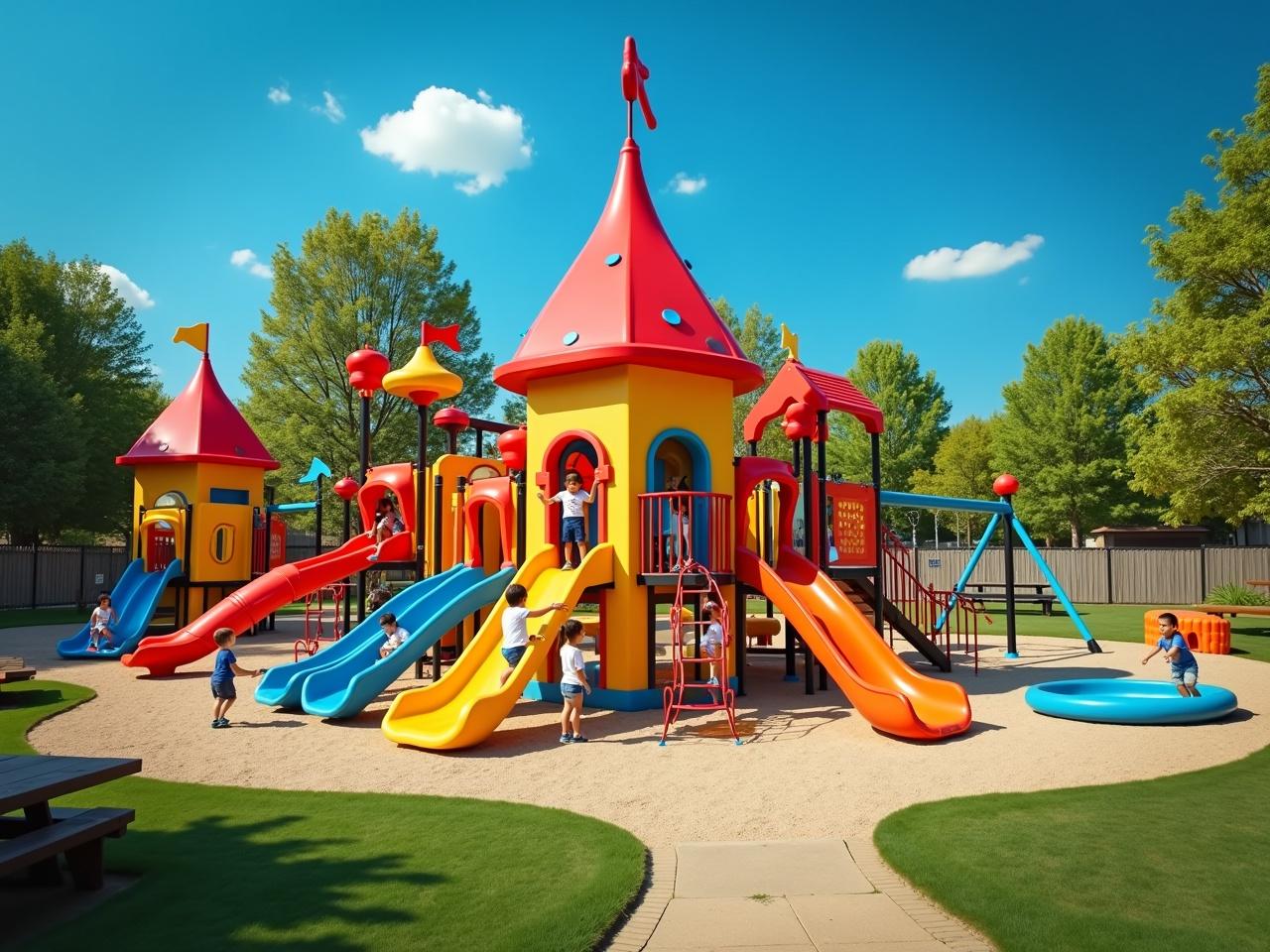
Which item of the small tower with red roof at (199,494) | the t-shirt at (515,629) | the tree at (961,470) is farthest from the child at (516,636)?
the tree at (961,470)

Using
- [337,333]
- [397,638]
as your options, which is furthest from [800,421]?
[337,333]

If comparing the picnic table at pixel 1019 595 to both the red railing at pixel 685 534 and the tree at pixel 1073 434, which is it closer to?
the red railing at pixel 685 534

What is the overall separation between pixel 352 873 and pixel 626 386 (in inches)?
315

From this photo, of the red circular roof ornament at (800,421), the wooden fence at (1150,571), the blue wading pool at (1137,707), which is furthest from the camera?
the wooden fence at (1150,571)

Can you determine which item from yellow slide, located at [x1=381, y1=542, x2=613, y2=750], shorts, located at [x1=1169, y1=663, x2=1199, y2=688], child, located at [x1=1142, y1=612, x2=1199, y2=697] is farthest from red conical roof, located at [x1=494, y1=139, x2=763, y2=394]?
shorts, located at [x1=1169, y1=663, x2=1199, y2=688]

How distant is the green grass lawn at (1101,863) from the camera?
470 centimetres

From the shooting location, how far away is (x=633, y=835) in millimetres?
6508

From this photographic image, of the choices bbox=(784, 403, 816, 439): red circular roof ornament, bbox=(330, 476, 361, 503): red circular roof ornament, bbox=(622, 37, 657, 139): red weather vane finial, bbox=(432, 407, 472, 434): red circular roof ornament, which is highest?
bbox=(622, 37, 657, 139): red weather vane finial

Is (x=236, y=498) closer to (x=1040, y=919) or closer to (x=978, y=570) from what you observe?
(x=1040, y=919)

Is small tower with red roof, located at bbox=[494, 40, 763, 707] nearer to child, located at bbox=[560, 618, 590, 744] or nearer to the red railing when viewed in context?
the red railing

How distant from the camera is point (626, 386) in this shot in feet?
40.5

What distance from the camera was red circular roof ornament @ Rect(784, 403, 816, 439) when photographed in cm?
1324

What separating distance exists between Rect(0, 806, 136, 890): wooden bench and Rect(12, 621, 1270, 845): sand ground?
8.98 ft

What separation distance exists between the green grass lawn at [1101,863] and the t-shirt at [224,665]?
8.60 metres
